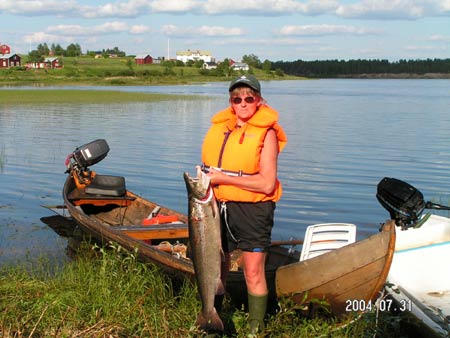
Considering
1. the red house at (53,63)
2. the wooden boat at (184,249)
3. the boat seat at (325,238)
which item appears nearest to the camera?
the wooden boat at (184,249)

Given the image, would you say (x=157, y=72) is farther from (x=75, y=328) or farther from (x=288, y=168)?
(x=75, y=328)

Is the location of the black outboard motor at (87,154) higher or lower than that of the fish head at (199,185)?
lower

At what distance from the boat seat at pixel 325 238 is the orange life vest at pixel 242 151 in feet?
5.58

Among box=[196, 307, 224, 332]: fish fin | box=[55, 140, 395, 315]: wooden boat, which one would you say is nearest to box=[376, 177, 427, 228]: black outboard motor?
box=[55, 140, 395, 315]: wooden boat

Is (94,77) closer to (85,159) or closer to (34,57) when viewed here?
(34,57)

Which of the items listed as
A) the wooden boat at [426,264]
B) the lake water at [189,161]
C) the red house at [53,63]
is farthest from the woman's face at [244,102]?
the red house at [53,63]

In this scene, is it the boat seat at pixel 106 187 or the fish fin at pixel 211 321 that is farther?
the boat seat at pixel 106 187

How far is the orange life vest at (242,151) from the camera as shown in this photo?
5086 millimetres

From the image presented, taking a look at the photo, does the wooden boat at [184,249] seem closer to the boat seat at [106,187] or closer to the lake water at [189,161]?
the boat seat at [106,187]

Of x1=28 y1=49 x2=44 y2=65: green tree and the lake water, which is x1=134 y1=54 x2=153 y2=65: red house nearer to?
x1=28 y1=49 x2=44 y2=65: green tree

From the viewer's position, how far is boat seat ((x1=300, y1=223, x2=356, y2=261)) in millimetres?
6793

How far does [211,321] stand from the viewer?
5.11 m

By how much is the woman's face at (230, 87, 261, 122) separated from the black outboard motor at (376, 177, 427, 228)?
1.88 m

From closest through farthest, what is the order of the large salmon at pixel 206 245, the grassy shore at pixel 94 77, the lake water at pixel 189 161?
the large salmon at pixel 206 245
the lake water at pixel 189 161
the grassy shore at pixel 94 77
